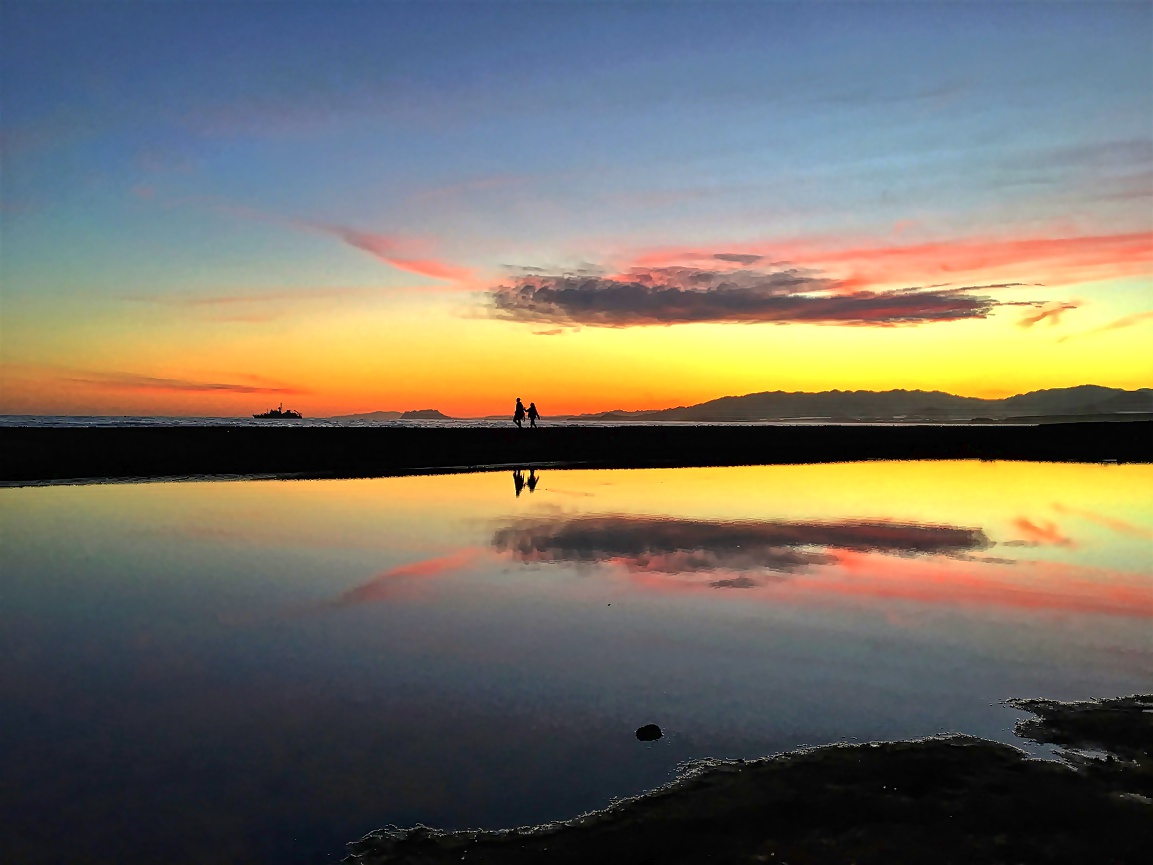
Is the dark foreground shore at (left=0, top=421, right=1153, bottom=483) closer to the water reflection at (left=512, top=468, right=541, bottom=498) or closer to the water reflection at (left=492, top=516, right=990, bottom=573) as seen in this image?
the water reflection at (left=512, top=468, right=541, bottom=498)

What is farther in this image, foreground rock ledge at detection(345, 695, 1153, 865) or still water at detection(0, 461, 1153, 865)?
still water at detection(0, 461, 1153, 865)

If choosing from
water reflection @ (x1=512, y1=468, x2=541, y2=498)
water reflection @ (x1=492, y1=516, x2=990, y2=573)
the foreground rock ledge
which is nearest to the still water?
water reflection @ (x1=492, y1=516, x2=990, y2=573)

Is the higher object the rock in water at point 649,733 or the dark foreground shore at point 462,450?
the dark foreground shore at point 462,450

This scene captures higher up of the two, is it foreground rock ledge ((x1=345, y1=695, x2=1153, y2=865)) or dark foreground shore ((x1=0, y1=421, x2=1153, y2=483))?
dark foreground shore ((x1=0, y1=421, x2=1153, y2=483))

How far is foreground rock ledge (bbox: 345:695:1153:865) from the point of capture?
5.83 metres

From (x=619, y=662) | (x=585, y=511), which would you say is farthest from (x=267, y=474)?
(x=619, y=662)

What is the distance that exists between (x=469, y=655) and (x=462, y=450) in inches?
1683

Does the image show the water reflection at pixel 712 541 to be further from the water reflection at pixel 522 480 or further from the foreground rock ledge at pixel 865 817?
the foreground rock ledge at pixel 865 817

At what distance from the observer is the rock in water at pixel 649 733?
7.79 meters

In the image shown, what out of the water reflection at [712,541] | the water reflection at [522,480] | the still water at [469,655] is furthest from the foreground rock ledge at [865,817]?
the water reflection at [522,480]

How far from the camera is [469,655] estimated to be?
1046cm

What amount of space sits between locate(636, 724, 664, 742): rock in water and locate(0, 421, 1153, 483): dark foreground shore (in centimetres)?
3053

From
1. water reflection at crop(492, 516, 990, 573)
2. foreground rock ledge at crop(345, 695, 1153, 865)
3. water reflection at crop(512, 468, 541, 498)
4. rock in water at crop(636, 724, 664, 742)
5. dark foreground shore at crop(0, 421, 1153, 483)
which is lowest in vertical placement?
foreground rock ledge at crop(345, 695, 1153, 865)

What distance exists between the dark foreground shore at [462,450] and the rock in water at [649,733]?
30.5 meters
